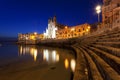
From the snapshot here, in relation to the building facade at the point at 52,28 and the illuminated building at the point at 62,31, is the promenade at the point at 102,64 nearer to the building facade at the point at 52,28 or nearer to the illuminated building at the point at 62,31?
the illuminated building at the point at 62,31

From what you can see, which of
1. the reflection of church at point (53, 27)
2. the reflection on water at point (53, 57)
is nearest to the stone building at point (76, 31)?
the reflection of church at point (53, 27)

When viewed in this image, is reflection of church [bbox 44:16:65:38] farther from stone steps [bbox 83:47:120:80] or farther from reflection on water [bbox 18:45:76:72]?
stone steps [bbox 83:47:120:80]

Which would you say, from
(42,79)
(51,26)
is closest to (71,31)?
(51,26)

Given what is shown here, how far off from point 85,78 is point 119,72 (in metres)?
1.76

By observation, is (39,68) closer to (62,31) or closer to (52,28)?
(62,31)

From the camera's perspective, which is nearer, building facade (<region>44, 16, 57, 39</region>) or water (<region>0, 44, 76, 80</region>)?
water (<region>0, 44, 76, 80</region>)

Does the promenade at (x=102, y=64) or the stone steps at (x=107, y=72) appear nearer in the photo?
the stone steps at (x=107, y=72)

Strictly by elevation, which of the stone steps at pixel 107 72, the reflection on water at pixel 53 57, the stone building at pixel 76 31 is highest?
the stone building at pixel 76 31

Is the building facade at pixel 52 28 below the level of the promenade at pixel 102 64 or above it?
above

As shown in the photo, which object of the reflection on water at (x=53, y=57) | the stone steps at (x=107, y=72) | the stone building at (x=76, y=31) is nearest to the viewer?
the stone steps at (x=107, y=72)

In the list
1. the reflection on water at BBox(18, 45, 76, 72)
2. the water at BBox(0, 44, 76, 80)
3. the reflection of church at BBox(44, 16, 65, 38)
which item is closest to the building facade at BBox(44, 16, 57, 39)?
the reflection of church at BBox(44, 16, 65, 38)

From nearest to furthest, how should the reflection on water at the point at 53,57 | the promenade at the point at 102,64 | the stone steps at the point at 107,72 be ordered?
the stone steps at the point at 107,72, the promenade at the point at 102,64, the reflection on water at the point at 53,57

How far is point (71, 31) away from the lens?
70750 millimetres

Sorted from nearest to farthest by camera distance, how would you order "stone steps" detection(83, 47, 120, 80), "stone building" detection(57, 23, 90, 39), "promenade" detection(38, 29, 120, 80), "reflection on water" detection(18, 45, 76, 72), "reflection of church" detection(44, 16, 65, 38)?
"stone steps" detection(83, 47, 120, 80) → "promenade" detection(38, 29, 120, 80) → "reflection on water" detection(18, 45, 76, 72) → "stone building" detection(57, 23, 90, 39) → "reflection of church" detection(44, 16, 65, 38)
